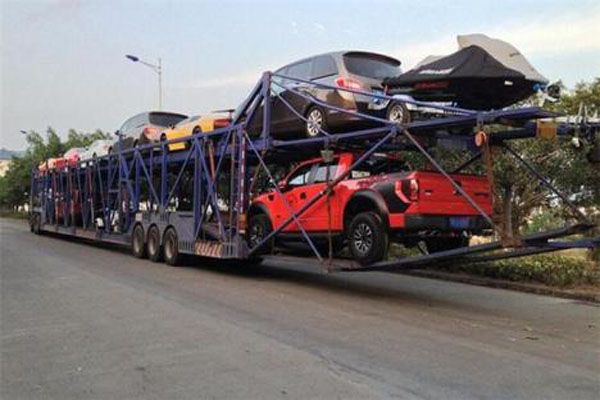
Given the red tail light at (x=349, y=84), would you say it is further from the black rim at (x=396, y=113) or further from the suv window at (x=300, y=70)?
the suv window at (x=300, y=70)

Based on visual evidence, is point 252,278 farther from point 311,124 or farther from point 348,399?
point 348,399

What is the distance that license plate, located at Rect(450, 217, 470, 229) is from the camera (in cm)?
976

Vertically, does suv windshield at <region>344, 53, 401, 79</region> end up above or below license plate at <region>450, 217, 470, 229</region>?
above

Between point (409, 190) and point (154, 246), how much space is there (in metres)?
8.69

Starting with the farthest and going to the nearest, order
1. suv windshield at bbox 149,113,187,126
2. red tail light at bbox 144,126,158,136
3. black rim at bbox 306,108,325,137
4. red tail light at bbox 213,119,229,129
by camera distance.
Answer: suv windshield at bbox 149,113,187,126, red tail light at bbox 144,126,158,136, red tail light at bbox 213,119,229,129, black rim at bbox 306,108,325,137

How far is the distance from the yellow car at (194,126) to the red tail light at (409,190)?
250 inches

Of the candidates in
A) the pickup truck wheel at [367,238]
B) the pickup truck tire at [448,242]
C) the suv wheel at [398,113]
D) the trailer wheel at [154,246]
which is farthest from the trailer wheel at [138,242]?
the pickup truck tire at [448,242]


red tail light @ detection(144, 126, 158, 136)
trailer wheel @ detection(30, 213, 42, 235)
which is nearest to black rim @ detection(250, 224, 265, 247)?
red tail light @ detection(144, 126, 158, 136)

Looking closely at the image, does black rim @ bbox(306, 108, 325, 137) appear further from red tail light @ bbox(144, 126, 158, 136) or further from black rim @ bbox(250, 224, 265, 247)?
red tail light @ bbox(144, 126, 158, 136)

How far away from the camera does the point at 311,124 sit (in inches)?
464

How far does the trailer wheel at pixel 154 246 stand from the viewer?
16.2 metres

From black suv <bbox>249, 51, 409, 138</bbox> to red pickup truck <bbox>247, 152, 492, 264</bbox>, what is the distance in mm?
702

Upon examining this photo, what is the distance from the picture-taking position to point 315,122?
1168cm

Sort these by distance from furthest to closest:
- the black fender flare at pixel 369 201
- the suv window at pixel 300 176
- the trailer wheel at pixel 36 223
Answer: the trailer wheel at pixel 36 223 → the suv window at pixel 300 176 → the black fender flare at pixel 369 201
